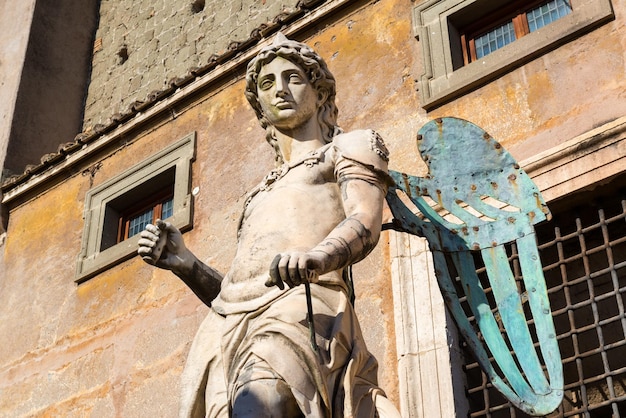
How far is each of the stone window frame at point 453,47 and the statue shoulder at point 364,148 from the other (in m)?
2.77

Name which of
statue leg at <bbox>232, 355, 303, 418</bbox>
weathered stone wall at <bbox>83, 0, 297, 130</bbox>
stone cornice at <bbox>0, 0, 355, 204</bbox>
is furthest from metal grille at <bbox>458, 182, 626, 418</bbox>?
weathered stone wall at <bbox>83, 0, 297, 130</bbox>

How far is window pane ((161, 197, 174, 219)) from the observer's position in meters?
8.71

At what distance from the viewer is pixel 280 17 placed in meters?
8.40

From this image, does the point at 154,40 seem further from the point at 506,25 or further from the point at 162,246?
the point at 162,246

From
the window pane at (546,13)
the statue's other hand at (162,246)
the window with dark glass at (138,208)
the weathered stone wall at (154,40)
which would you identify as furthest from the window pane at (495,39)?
the statue's other hand at (162,246)

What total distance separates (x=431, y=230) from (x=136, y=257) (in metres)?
4.49

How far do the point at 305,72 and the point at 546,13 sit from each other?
3142 millimetres

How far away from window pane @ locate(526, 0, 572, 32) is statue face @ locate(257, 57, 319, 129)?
305 centimetres

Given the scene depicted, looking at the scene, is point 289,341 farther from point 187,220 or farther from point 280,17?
point 280,17

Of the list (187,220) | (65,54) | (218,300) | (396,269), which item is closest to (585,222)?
(396,269)

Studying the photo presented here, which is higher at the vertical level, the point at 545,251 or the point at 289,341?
the point at 545,251

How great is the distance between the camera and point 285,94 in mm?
4348

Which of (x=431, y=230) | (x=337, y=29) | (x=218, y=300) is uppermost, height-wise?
(x=337, y=29)

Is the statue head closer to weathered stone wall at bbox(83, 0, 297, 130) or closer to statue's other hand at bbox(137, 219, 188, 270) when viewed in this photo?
statue's other hand at bbox(137, 219, 188, 270)
